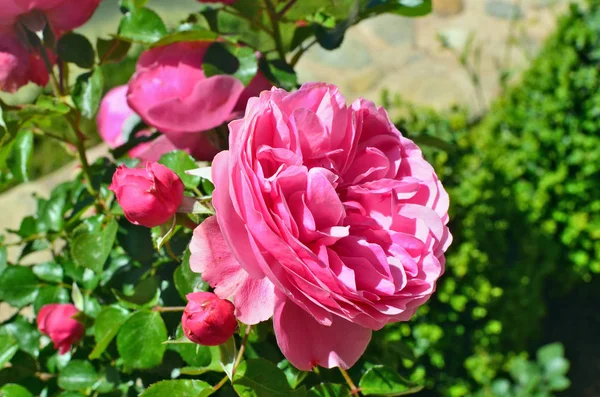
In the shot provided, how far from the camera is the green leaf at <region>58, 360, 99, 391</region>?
0.83 m

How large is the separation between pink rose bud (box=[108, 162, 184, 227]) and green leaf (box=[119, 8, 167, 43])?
0.28 m

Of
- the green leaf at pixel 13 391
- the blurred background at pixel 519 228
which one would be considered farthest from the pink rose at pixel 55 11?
the blurred background at pixel 519 228

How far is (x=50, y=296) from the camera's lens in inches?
34.4

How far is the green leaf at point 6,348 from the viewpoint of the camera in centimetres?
85

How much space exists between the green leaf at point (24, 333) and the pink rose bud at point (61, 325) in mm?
106

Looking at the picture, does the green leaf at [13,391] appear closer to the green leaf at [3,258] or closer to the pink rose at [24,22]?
the green leaf at [3,258]

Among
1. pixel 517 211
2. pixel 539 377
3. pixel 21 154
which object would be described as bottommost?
pixel 539 377

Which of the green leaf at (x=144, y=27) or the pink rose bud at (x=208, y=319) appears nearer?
the pink rose bud at (x=208, y=319)

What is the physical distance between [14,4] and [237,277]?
16.5 inches

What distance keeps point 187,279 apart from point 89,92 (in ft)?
0.96

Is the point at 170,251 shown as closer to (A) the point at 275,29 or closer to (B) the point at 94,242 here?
(B) the point at 94,242

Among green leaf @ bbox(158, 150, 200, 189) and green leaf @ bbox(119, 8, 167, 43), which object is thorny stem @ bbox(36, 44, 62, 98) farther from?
green leaf @ bbox(158, 150, 200, 189)

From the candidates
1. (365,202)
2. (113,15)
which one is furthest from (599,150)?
(113,15)

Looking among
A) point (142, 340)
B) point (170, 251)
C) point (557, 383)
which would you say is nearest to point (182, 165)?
point (170, 251)
